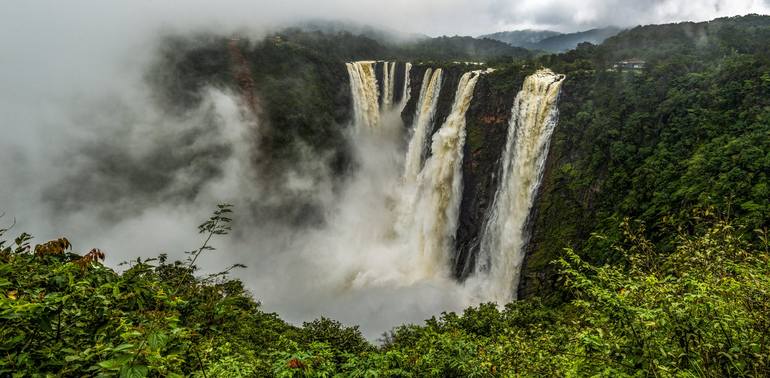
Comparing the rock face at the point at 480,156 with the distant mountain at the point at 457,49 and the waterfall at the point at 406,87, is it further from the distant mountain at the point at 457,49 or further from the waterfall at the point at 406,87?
the distant mountain at the point at 457,49

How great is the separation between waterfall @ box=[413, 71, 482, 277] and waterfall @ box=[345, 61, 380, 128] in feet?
54.3

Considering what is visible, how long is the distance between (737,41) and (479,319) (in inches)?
1024

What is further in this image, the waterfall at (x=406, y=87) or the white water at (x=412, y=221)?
the waterfall at (x=406, y=87)

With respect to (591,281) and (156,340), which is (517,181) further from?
(156,340)

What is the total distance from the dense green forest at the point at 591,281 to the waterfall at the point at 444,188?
11.8 ft

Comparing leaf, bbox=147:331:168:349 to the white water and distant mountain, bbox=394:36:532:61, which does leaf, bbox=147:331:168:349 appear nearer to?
the white water

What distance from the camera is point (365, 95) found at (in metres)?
46.9

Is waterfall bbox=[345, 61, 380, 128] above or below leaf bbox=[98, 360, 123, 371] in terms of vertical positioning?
above

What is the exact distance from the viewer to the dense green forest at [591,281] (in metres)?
3.02

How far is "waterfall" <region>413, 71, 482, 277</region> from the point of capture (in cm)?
2953

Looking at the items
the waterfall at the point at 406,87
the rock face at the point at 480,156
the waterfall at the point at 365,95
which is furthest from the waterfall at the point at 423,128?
the waterfall at the point at 365,95

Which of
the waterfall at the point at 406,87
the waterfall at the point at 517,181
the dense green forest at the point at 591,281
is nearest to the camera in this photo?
the dense green forest at the point at 591,281

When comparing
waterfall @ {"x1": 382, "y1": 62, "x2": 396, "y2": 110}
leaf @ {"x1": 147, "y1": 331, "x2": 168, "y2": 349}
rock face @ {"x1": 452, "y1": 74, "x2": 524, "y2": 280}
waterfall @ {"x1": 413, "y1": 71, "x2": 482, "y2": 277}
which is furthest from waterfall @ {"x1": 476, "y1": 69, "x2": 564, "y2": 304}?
waterfall @ {"x1": 382, "y1": 62, "x2": 396, "y2": 110}

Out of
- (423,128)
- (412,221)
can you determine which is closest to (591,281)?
(412,221)
